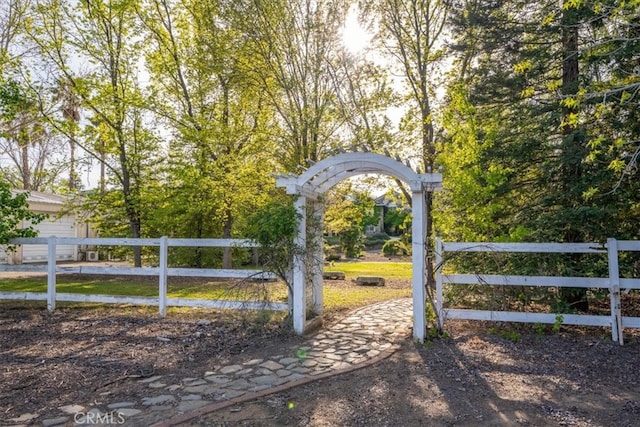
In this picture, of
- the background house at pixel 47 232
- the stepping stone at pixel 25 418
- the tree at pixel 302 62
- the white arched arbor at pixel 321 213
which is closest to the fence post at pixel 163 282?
the white arched arbor at pixel 321 213

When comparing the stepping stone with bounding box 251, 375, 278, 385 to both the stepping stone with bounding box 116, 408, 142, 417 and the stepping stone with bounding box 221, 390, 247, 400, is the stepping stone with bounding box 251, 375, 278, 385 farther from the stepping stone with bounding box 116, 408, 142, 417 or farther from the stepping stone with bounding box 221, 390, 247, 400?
the stepping stone with bounding box 116, 408, 142, 417

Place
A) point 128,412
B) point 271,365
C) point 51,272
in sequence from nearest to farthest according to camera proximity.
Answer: point 128,412 → point 271,365 → point 51,272

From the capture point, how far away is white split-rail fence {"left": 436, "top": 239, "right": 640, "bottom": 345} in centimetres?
536

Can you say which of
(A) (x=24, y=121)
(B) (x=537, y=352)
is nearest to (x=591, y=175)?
(B) (x=537, y=352)

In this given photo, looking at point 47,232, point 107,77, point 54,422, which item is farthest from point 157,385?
point 47,232

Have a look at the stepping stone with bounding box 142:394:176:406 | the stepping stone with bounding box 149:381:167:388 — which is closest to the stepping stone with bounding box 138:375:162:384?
the stepping stone with bounding box 149:381:167:388

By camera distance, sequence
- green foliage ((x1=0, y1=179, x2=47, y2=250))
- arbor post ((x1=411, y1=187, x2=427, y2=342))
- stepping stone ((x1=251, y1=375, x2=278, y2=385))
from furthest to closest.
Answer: green foliage ((x1=0, y1=179, x2=47, y2=250)) → arbor post ((x1=411, y1=187, x2=427, y2=342)) → stepping stone ((x1=251, y1=375, x2=278, y2=385))

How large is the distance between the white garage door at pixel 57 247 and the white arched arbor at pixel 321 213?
48.9 feet

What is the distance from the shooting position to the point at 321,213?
7.02m

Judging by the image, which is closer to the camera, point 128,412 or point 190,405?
point 128,412

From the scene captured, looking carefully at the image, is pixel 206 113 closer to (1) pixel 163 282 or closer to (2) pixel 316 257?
(1) pixel 163 282

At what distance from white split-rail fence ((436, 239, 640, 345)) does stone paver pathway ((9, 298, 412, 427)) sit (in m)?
1.07

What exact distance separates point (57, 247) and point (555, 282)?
2225 centimetres

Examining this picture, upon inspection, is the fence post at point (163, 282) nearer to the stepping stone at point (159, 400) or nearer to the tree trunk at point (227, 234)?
the stepping stone at point (159, 400)
